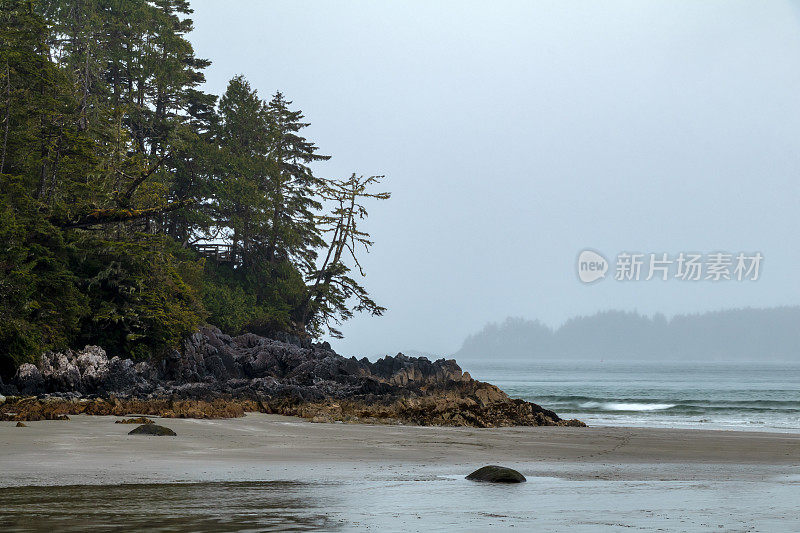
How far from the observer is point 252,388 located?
83.7ft

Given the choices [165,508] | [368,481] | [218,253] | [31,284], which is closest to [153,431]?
[368,481]

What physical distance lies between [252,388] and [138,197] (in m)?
10.8

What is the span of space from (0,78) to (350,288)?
77.5 ft

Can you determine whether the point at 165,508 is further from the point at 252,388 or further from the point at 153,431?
the point at 252,388

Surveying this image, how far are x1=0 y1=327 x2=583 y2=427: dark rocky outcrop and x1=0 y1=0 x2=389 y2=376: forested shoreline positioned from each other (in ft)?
3.19

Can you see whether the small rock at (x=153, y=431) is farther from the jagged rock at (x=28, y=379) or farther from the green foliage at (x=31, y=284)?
the green foliage at (x=31, y=284)

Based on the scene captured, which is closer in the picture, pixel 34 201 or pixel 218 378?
pixel 34 201

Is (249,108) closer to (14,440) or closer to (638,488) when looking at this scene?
(14,440)

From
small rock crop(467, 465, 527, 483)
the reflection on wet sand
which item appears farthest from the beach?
small rock crop(467, 465, 527, 483)

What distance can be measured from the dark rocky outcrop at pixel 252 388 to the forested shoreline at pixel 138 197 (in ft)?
3.19

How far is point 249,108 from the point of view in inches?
1954

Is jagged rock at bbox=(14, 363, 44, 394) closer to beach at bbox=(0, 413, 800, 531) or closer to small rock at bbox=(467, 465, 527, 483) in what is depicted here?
beach at bbox=(0, 413, 800, 531)

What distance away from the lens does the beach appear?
616 cm

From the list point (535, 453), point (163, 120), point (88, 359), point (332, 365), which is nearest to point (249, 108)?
point (163, 120)
